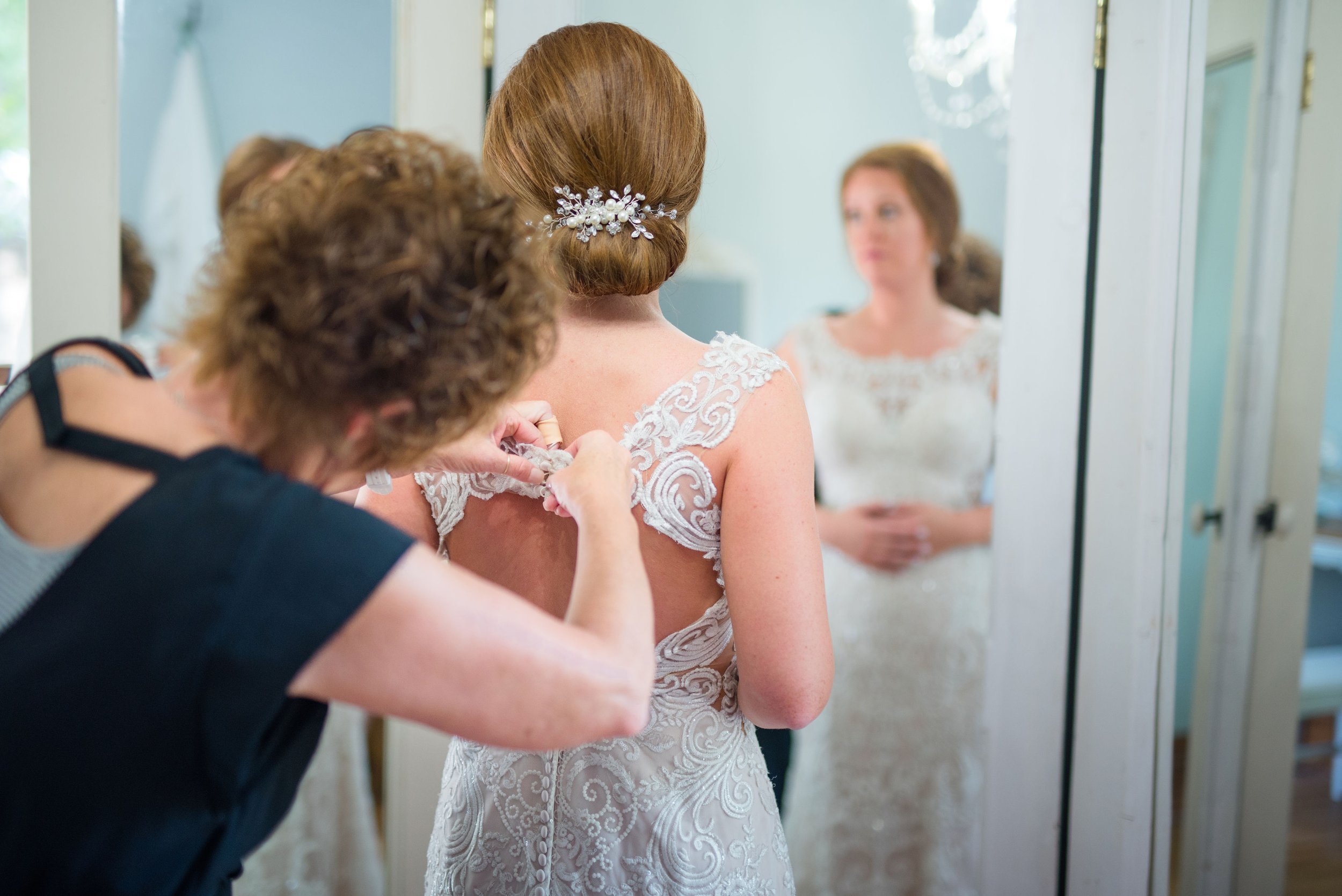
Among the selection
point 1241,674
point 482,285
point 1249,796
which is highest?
point 482,285

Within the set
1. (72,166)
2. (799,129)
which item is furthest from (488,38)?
(72,166)

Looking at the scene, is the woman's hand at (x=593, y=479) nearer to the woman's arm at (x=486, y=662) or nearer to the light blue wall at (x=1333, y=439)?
the woman's arm at (x=486, y=662)

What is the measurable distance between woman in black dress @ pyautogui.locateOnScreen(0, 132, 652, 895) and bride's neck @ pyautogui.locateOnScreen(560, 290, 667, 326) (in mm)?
347

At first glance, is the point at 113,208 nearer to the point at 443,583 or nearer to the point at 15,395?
the point at 15,395

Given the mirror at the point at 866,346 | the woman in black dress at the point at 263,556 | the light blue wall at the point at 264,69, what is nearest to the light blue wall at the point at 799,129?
the mirror at the point at 866,346

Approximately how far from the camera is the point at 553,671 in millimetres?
689

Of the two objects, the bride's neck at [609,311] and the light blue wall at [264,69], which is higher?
the light blue wall at [264,69]

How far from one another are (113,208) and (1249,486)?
226 cm

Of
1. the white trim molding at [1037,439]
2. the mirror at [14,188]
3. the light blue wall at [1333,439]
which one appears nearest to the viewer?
the mirror at [14,188]

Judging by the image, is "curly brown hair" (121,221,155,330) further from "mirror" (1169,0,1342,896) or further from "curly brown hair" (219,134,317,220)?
"mirror" (1169,0,1342,896)

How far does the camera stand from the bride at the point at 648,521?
101 cm

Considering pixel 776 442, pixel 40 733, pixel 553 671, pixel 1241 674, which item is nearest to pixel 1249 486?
pixel 1241 674

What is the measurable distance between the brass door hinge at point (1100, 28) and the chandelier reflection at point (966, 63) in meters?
0.16

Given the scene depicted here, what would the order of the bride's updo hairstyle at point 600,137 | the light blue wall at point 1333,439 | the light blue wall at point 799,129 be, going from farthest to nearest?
1. the light blue wall at point 1333,439
2. the light blue wall at point 799,129
3. the bride's updo hairstyle at point 600,137
